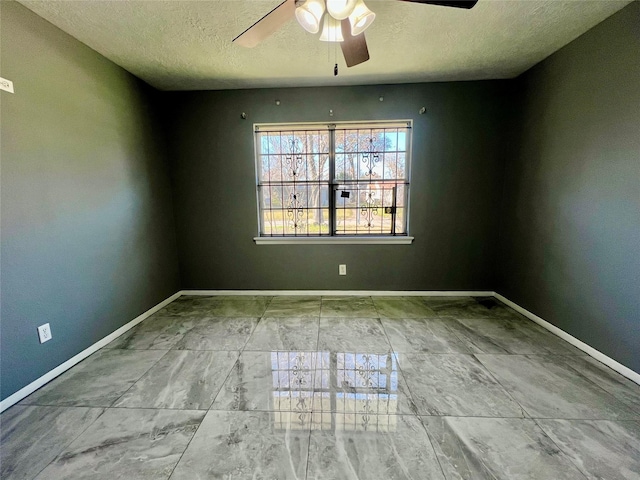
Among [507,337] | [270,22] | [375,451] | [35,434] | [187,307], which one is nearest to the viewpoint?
[375,451]

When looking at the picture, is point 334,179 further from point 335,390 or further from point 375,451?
point 375,451

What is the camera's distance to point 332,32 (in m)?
1.61

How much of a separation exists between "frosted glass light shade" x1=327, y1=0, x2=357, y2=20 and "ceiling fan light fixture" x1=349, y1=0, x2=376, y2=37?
4 centimetres

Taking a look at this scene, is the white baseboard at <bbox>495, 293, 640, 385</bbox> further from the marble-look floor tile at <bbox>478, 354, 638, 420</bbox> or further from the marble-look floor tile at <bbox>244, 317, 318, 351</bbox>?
the marble-look floor tile at <bbox>244, 317, 318, 351</bbox>

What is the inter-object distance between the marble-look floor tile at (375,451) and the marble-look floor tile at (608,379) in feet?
4.27

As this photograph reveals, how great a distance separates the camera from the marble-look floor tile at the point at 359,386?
1.49 metres

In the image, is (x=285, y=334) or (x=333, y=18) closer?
(x=333, y=18)

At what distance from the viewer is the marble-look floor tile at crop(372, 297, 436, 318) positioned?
267cm

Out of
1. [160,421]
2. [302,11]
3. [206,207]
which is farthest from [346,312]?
[302,11]

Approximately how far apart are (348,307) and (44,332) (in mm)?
2448

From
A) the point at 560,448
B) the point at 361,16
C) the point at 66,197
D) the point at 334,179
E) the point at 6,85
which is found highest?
the point at 361,16

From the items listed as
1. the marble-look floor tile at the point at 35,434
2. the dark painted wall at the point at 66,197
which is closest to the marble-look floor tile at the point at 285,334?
the marble-look floor tile at the point at 35,434

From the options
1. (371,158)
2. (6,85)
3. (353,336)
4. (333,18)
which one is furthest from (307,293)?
(6,85)

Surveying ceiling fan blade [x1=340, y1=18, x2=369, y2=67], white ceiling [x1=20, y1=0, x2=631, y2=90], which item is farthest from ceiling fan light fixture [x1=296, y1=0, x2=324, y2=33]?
white ceiling [x1=20, y1=0, x2=631, y2=90]
